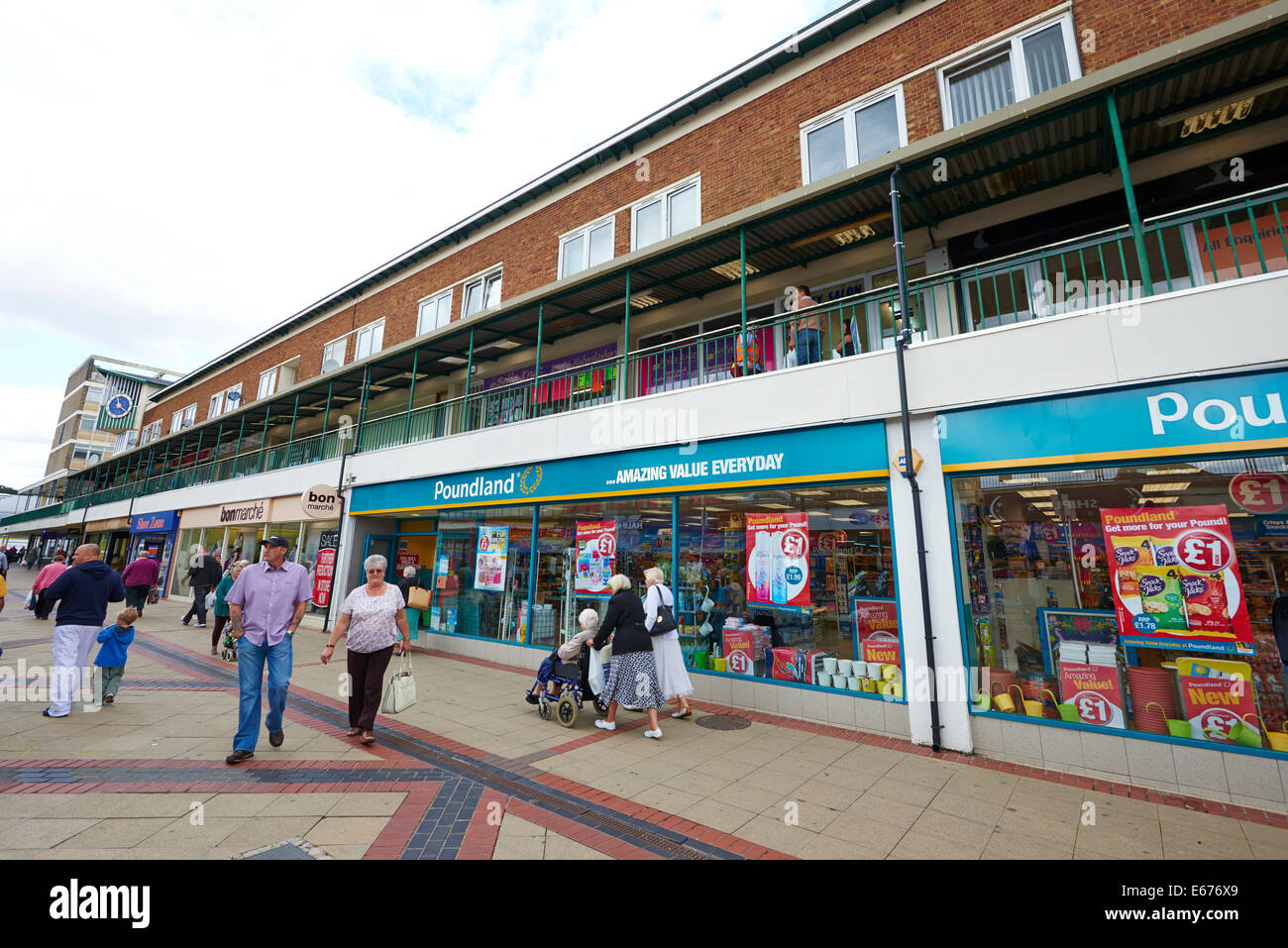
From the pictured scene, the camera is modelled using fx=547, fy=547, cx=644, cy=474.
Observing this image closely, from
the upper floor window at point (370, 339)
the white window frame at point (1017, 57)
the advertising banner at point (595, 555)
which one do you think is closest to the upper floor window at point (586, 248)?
the advertising banner at point (595, 555)

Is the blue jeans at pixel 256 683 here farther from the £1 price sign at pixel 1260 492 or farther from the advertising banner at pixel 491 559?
the £1 price sign at pixel 1260 492

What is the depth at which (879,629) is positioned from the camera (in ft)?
22.1

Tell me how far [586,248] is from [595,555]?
7.23m

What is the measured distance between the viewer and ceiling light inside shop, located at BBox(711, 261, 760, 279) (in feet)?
32.2

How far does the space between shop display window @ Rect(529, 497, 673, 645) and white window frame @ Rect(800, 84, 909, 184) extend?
20.1 ft

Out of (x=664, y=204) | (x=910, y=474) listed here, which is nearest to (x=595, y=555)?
(x=910, y=474)

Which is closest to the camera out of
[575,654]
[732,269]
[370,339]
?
[575,654]

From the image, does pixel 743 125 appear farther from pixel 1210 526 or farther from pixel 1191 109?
pixel 1210 526

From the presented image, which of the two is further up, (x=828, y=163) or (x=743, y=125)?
(x=743, y=125)

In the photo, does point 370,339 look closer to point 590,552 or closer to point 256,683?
point 590,552

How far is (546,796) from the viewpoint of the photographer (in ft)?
14.5

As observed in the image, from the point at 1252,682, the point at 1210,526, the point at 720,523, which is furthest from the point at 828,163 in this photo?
the point at 1252,682

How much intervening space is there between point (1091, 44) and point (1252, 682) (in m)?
7.89
